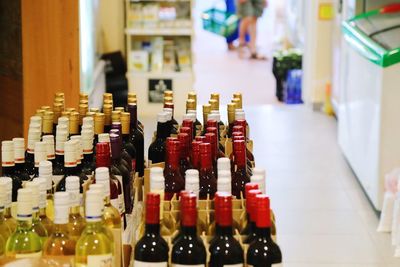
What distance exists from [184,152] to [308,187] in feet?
13.3

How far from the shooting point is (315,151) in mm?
8297

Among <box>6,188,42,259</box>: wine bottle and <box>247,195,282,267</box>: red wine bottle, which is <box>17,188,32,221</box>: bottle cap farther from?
<box>247,195,282,267</box>: red wine bottle

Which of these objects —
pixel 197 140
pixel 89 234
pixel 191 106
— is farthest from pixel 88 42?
pixel 89 234

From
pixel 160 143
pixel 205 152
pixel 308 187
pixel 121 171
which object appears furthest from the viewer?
pixel 308 187

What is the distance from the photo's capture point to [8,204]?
2744 millimetres

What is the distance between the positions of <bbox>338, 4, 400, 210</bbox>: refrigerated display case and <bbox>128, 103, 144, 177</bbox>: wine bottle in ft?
8.64

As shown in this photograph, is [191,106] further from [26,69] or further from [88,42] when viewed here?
[88,42]

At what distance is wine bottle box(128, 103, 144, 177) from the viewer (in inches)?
146

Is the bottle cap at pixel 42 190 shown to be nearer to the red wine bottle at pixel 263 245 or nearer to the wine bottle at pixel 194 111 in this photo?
the red wine bottle at pixel 263 245

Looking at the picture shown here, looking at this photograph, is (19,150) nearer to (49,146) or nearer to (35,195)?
(49,146)

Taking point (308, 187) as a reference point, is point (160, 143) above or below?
above

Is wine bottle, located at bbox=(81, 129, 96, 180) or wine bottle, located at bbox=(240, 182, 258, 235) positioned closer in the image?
wine bottle, located at bbox=(240, 182, 258, 235)

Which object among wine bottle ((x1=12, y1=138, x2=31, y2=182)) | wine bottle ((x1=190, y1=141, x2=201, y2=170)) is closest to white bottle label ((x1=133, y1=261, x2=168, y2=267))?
wine bottle ((x1=190, y1=141, x2=201, y2=170))

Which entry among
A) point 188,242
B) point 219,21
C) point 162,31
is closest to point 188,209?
point 188,242
